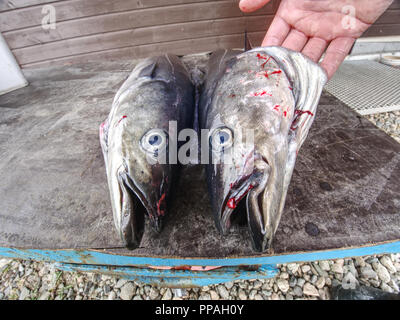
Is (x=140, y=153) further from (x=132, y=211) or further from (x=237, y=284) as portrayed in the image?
(x=237, y=284)

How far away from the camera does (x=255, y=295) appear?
1400 mm

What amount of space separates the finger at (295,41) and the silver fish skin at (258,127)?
83cm

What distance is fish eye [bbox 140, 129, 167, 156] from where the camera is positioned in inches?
35.5

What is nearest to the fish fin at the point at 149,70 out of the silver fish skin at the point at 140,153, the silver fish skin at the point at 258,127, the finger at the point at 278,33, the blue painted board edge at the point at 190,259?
the silver fish skin at the point at 140,153

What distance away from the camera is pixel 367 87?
2.64 metres

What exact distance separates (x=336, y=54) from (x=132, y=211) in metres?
1.98

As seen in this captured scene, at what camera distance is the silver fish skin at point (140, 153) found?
32.0 inches

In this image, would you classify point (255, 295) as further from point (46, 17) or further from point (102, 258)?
point (46, 17)

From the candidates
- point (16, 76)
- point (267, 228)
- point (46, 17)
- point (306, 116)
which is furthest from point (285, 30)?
point (46, 17)

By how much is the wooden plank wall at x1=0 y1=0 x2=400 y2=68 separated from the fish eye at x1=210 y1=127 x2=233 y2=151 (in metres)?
3.03

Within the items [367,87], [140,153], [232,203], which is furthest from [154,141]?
[367,87]

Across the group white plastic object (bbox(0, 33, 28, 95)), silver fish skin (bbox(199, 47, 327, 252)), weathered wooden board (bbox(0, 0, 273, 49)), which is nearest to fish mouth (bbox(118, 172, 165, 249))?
silver fish skin (bbox(199, 47, 327, 252))

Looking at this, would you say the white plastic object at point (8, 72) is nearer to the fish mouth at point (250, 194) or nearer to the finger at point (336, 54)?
the fish mouth at point (250, 194)

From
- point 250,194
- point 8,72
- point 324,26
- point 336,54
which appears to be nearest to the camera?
point 250,194
